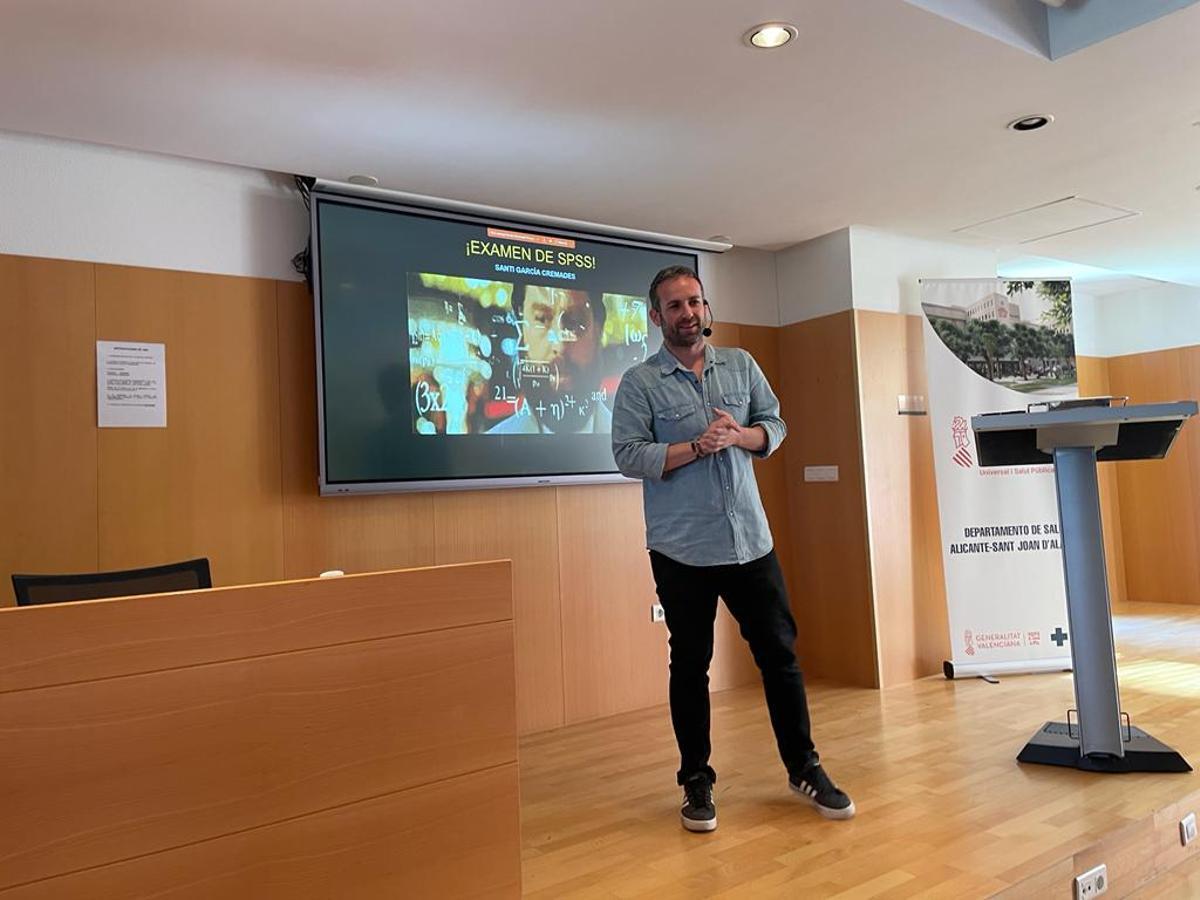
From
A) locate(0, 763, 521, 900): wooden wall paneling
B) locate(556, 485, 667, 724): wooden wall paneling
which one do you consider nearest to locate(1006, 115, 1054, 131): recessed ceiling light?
locate(556, 485, 667, 724): wooden wall paneling

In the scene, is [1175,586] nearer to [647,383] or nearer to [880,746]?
[880,746]

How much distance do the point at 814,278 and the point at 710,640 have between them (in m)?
2.57

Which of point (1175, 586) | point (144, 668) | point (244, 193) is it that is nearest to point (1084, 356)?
point (1175, 586)

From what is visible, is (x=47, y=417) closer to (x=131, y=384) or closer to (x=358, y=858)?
(x=131, y=384)

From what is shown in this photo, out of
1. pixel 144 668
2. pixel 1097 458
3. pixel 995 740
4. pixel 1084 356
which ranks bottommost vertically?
pixel 995 740

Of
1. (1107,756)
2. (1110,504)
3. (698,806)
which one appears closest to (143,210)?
(698,806)

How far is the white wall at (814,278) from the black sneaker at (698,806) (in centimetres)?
265

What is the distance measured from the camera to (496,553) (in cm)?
357

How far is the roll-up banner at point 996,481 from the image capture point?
4.18 metres

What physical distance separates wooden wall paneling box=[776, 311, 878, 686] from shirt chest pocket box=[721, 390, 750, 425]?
5.87 ft

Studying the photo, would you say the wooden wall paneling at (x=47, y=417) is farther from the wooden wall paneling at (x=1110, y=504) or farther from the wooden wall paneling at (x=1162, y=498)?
the wooden wall paneling at (x=1162, y=498)

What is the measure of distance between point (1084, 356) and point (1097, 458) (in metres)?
4.59

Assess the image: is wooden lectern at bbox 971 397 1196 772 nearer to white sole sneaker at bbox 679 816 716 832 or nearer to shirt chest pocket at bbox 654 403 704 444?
shirt chest pocket at bbox 654 403 704 444

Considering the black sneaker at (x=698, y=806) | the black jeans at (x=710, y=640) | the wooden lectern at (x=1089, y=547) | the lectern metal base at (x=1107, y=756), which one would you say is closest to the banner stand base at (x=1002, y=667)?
the lectern metal base at (x=1107, y=756)
